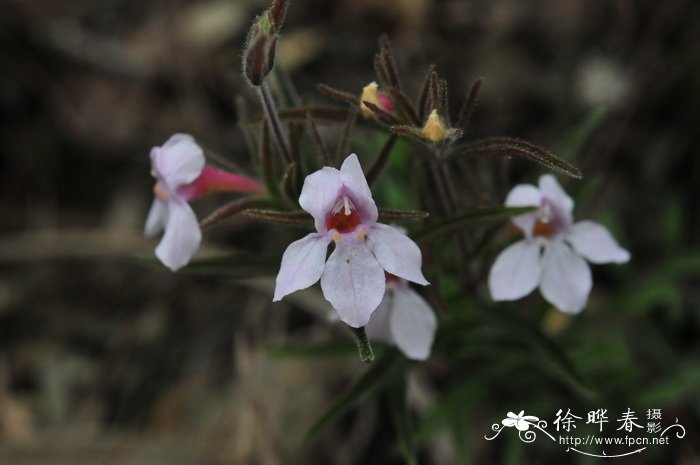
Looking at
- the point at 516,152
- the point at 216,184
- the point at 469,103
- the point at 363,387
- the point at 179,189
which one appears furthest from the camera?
the point at 363,387

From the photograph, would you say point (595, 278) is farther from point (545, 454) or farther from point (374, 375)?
point (374, 375)

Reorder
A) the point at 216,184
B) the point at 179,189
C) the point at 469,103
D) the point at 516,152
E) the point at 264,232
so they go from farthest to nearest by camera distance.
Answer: the point at 264,232 < the point at 216,184 < the point at 179,189 < the point at 469,103 < the point at 516,152

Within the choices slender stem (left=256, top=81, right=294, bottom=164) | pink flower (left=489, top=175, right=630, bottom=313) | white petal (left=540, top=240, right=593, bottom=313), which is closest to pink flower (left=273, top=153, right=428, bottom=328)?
slender stem (left=256, top=81, right=294, bottom=164)

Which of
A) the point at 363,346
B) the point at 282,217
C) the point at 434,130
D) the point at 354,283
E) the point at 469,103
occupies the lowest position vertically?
the point at 363,346

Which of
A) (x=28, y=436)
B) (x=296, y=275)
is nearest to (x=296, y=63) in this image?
(x=28, y=436)

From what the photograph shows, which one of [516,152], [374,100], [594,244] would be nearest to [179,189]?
[374,100]

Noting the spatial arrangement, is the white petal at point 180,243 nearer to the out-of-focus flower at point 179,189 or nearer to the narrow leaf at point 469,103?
the out-of-focus flower at point 179,189

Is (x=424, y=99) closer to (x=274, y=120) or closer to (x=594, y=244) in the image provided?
(x=274, y=120)

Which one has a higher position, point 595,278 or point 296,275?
point 595,278
